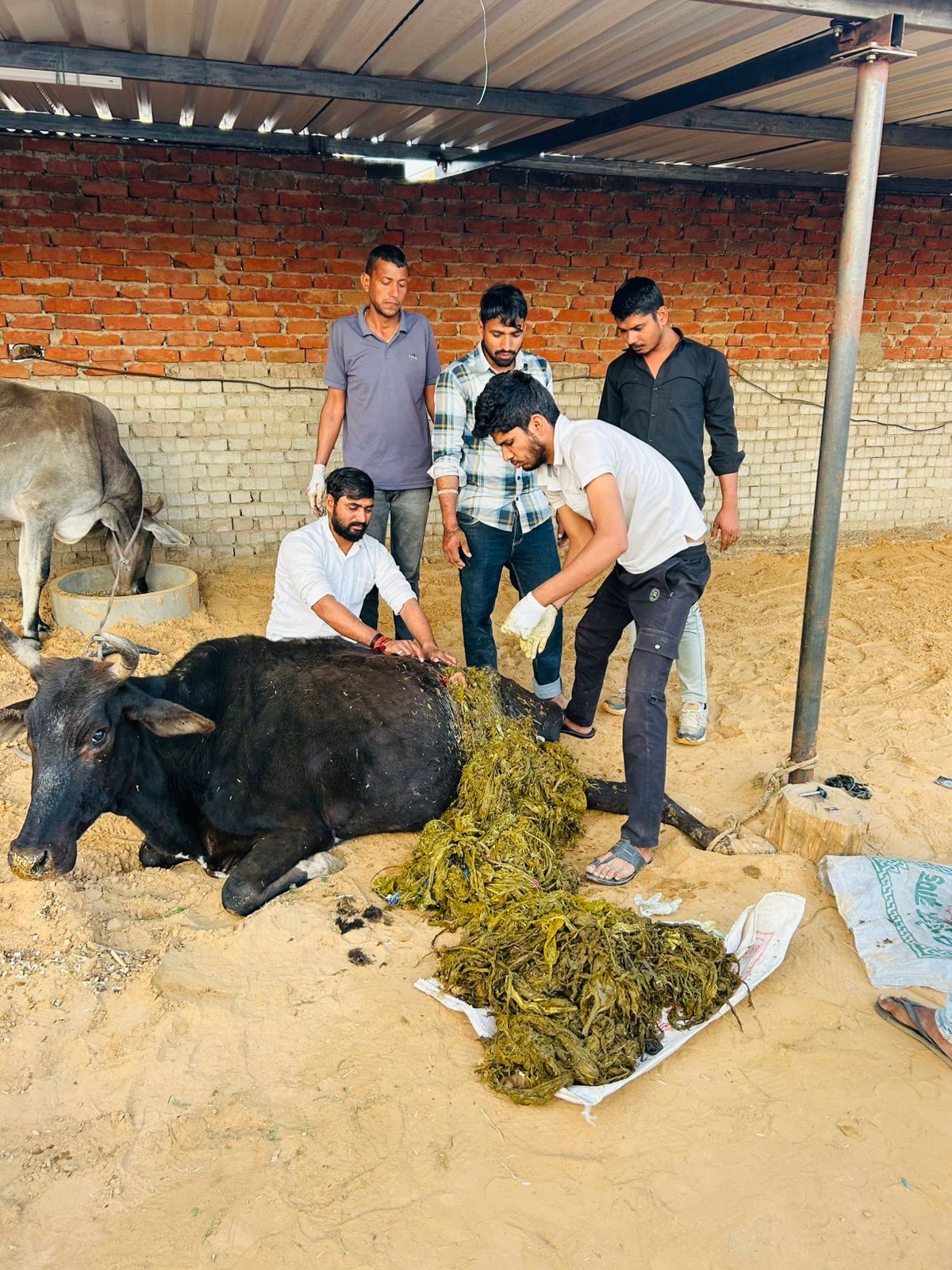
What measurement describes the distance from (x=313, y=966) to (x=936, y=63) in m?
5.01

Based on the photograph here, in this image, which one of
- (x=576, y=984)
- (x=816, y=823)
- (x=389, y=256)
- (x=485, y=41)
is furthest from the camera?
(x=389, y=256)

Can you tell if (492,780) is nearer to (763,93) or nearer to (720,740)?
(720,740)

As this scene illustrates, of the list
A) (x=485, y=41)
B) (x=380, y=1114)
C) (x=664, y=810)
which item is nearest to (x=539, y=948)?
(x=380, y=1114)

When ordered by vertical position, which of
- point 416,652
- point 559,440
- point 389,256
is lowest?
point 416,652

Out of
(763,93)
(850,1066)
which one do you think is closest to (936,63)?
(763,93)

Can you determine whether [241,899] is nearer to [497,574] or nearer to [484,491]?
[497,574]

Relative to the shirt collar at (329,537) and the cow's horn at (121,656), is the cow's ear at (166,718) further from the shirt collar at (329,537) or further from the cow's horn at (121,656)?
the shirt collar at (329,537)

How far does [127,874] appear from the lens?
153 inches

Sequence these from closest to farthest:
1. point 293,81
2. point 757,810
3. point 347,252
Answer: point 757,810
point 293,81
point 347,252

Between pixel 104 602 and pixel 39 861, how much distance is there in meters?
3.29

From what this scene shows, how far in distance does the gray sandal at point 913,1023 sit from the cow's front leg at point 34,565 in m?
5.40

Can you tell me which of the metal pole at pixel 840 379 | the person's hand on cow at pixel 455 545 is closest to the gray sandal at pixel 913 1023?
the metal pole at pixel 840 379

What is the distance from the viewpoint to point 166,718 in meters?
3.61

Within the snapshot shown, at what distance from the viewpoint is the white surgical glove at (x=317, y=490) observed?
503cm
